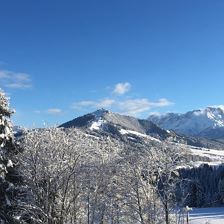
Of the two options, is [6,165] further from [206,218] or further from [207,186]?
[207,186]

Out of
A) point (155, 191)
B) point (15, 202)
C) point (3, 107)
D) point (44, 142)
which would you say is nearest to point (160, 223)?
point (155, 191)

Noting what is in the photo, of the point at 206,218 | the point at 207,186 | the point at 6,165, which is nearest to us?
the point at 6,165

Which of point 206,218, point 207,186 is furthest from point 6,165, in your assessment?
point 207,186

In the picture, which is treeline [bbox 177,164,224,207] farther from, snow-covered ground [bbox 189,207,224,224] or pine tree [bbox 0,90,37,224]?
pine tree [bbox 0,90,37,224]

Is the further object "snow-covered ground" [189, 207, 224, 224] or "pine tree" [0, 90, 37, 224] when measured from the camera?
"snow-covered ground" [189, 207, 224, 224]

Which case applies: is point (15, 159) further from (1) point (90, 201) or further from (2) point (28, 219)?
(1) point (90, 201)

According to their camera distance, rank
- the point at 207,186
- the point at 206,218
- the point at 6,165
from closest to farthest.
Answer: the point at 6,165 → the point at 206,218 → the point at 207,186

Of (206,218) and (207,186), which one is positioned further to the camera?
(207,186)

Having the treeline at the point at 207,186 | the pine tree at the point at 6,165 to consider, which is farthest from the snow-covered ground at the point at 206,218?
the pine tree at the point at 6,165

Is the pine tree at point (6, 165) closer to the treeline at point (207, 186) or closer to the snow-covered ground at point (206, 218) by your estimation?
the snow-covered ground at point (206, 218)

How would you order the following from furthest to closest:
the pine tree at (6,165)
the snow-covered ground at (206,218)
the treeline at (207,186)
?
the treeline at (207,186), the snow-covered ground at (206,218), the pine tree at (6,165)

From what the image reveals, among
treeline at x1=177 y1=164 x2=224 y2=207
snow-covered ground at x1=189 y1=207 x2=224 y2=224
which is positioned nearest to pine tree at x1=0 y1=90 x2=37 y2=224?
snow-covered ground at x1=189 y1=207 x2=224 y2=224

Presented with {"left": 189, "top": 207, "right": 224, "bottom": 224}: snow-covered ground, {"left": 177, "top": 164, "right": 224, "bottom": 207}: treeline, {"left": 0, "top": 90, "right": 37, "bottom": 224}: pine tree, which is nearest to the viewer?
{"left": 0, "top": 90, "right": 37, "bottom": 224}: pine tree

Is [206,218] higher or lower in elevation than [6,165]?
lower
